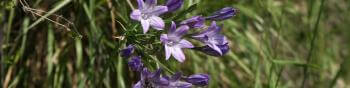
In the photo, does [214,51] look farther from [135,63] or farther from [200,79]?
[135,63]

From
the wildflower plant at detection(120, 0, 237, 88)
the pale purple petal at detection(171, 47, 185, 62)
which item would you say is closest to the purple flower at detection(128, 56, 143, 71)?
Result: the wildflower plant at detection(120, 0, 237, 88)

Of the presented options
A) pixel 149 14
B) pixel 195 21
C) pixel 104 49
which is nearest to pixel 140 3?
pixel 149 14

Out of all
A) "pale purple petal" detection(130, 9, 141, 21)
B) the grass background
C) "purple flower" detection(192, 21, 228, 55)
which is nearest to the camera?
"pale purple petal" detection(130, 9, 141, 21)

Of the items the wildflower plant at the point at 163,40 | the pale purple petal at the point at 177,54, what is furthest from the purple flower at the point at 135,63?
the pale purple petal at the point at 177,54

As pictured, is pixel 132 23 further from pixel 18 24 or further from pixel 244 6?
pixel 244 6

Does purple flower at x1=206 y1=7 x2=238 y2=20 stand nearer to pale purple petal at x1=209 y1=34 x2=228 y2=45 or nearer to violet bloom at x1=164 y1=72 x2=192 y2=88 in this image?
pale purple petal at x1=209 y1=34 x2=228 y2=45

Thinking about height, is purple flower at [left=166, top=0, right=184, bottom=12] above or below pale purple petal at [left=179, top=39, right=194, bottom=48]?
above
